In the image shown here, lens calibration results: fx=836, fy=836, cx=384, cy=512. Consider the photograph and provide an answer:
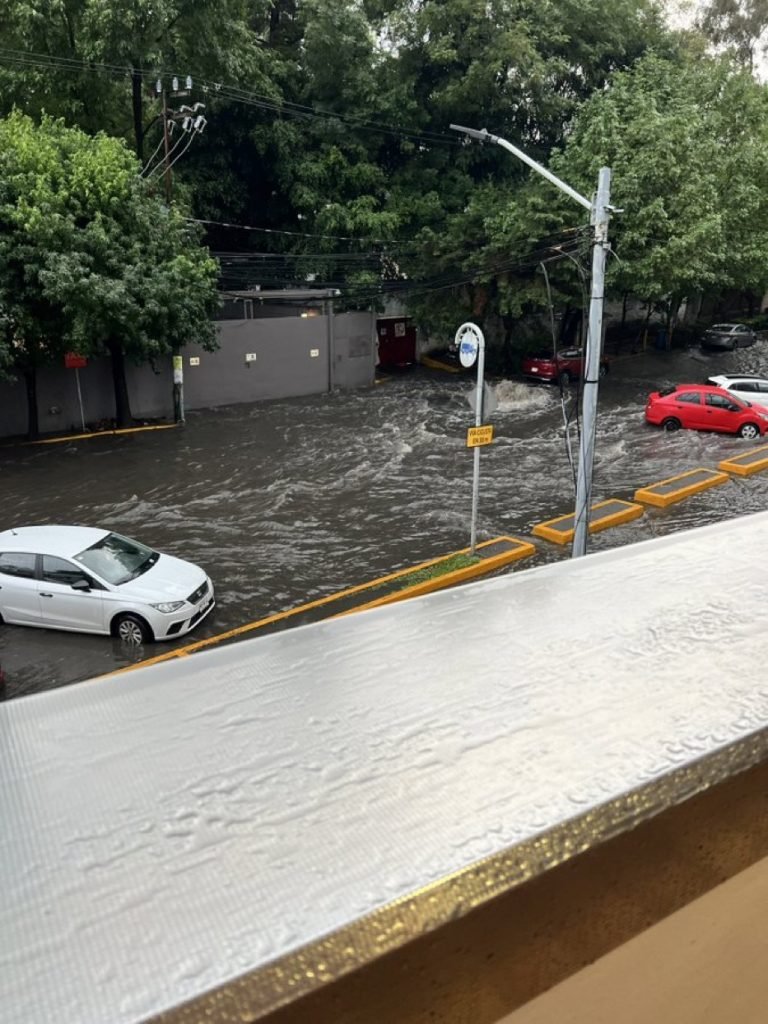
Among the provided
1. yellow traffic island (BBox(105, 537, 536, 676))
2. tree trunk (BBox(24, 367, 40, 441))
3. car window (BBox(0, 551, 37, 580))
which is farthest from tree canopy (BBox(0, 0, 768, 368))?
car window (BBox(0, 551, 37, 580))

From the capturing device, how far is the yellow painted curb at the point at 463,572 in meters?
11.5

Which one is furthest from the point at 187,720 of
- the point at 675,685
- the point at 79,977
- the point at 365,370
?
the point at 365,370

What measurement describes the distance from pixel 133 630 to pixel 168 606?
62cm

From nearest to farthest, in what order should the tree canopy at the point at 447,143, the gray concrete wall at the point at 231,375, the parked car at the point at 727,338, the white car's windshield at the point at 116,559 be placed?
the white car's windshield at the point at 116,559 → the gray concrete wall at the point at 231,375 → the tree canopy at the point at 447,143 → the parked car at the point at 727,338

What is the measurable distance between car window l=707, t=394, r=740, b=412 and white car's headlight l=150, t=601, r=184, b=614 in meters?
15.7

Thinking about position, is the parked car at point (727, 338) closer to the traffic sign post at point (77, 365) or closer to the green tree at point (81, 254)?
the green tree at point (81, 254)

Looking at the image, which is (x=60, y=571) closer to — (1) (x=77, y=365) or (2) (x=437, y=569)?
(2) (x=437, y=569)

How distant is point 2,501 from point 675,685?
1788 centimetres

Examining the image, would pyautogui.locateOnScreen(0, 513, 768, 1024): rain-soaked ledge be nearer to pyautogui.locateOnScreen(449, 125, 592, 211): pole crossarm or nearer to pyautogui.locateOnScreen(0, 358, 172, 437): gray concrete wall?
pyautogui.locateOnScreen(449, 125, 592, 211): pole crossarm

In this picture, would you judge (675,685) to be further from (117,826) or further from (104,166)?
(104,166)

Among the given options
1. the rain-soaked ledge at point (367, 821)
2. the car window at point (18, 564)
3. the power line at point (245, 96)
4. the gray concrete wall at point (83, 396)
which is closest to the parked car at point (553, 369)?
the power line at point (245, 96)

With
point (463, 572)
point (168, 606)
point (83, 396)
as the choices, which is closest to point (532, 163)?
point (463, 572)

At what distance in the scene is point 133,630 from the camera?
11.0m

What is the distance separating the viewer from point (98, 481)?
18484 mm
